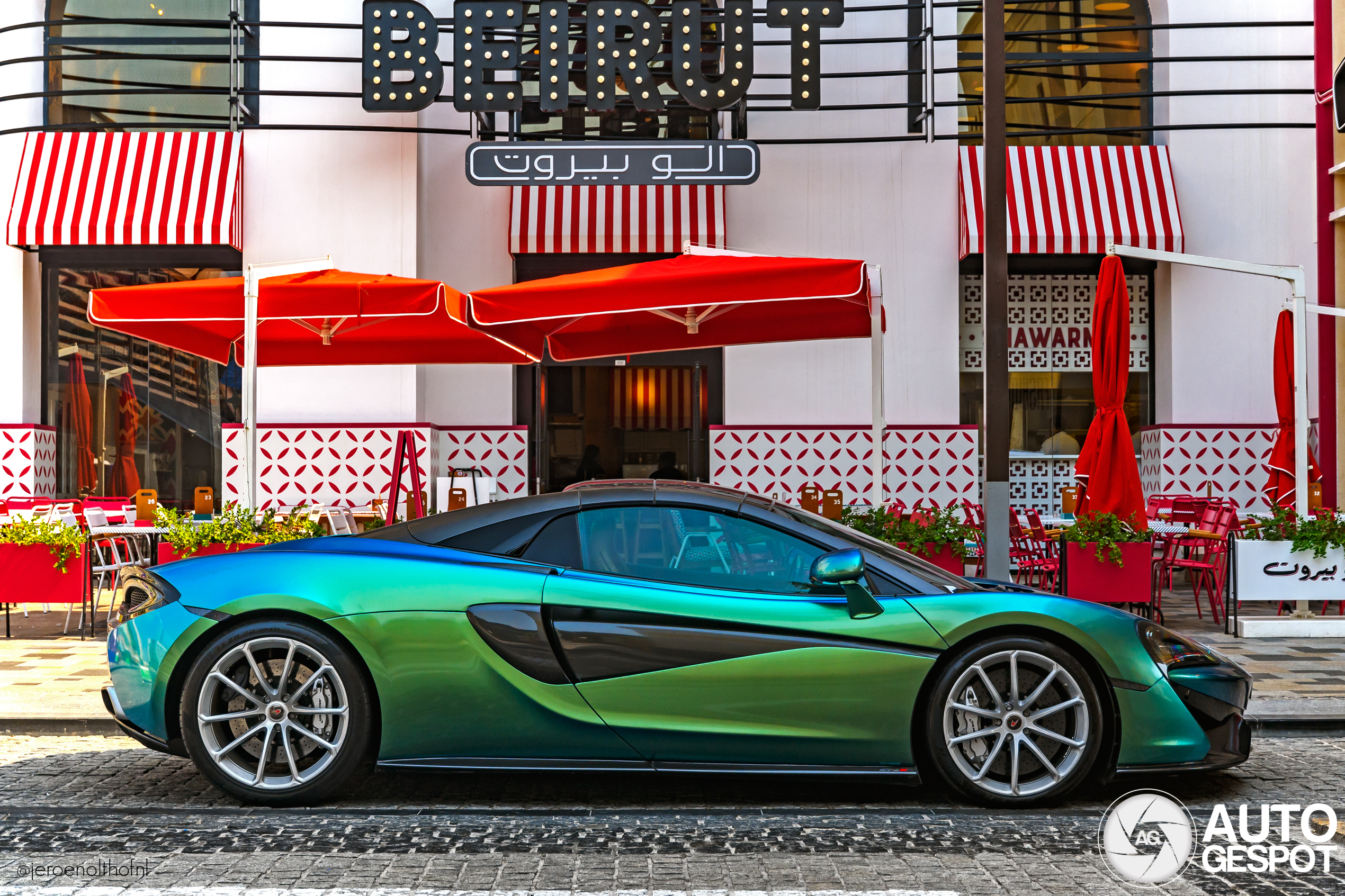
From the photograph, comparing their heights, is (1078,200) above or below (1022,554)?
above

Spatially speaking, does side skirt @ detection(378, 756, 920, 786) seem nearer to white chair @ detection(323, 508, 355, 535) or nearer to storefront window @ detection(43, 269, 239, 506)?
white chair @ detection(323, 508, 355, 535)

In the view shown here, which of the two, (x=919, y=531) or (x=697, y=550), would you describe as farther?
(x=919, y=531)

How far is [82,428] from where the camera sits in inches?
578

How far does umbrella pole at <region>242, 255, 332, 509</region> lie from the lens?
345 inches

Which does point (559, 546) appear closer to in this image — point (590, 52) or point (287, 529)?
point (287, 529)

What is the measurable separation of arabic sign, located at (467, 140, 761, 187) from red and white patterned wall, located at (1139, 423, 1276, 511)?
258 inches

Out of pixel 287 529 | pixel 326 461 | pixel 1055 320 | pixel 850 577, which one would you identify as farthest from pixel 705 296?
pixel 1055 320

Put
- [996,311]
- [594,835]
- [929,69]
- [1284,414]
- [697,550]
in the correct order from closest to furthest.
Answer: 1. [594,835]
2. [697,550]
3. [996,311]
4. [1284,414]
5. [929,69]

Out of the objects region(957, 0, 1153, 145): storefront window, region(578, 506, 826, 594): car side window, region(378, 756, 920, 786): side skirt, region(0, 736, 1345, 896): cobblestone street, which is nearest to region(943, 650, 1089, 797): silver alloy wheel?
region(0, 736, 1345, 896): cobblestone street

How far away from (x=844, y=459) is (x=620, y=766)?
10.2m

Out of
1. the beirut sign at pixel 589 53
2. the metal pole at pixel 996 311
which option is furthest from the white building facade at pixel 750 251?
the metal pole at pixel 996 311

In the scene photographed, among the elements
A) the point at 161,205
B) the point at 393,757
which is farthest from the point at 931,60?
the point at 393,757

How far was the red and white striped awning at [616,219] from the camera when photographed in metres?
14.3

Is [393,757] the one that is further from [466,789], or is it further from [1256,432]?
[1256,432]
